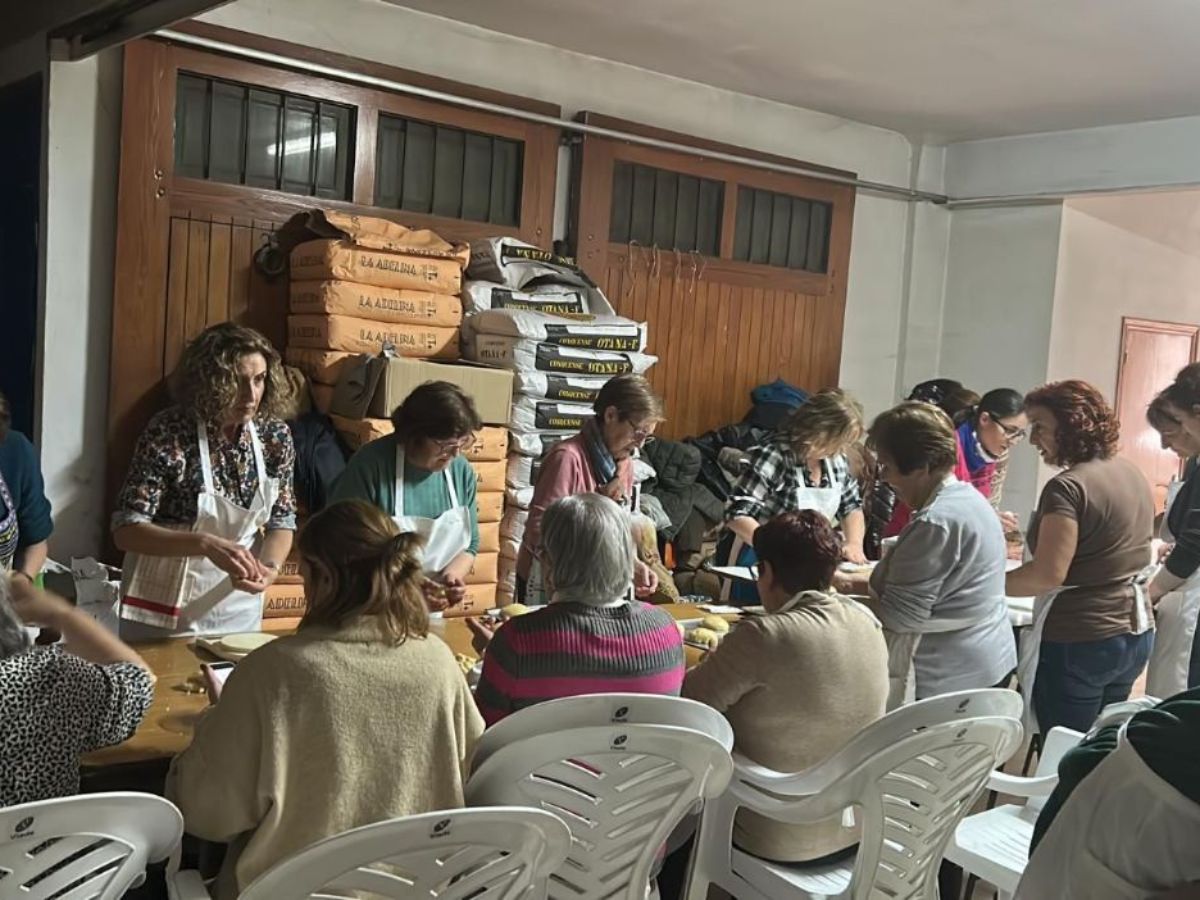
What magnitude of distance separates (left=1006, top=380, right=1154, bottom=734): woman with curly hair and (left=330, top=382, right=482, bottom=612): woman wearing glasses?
1.62 meters

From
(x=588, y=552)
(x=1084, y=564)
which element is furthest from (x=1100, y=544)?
(x=588, y=552)

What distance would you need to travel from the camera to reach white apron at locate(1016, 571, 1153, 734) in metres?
3.37

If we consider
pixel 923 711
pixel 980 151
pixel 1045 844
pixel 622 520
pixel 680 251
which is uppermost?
pixel 980 151

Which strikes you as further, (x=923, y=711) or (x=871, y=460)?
(x=871, y=460)

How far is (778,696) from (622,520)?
0.53 m

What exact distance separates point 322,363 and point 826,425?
201 cm

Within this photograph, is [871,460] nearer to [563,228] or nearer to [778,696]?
[563,228]

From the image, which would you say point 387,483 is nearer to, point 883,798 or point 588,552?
point 588,552

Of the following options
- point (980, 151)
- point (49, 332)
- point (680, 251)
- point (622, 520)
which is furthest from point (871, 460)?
point (49, 332)

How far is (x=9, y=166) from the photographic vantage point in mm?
4887

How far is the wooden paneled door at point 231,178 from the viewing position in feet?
14.3

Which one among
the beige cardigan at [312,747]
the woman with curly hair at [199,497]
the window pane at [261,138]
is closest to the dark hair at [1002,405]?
the window pane at [261,138]

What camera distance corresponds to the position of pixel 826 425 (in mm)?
4301

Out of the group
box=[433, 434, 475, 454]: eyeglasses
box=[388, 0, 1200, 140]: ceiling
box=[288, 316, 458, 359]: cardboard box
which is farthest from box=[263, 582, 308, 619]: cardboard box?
box=[388, 0, 1200, 140]: ceiling
